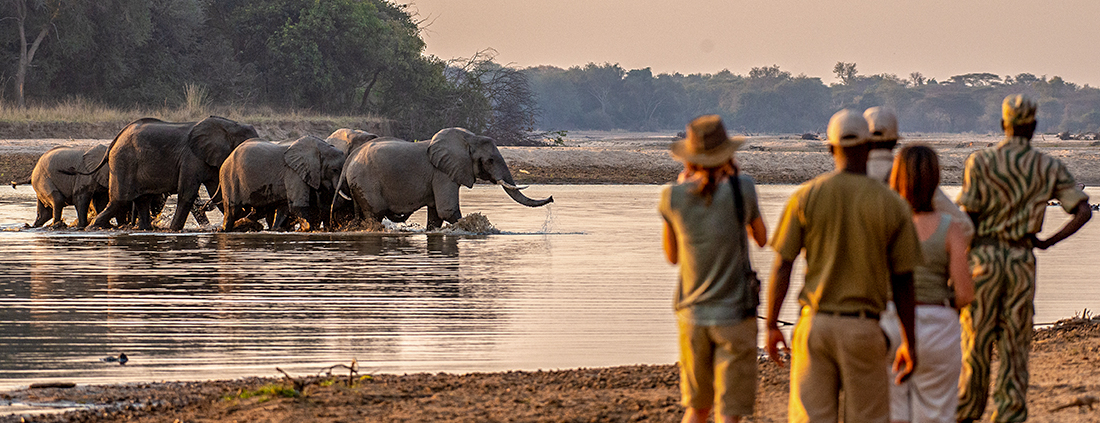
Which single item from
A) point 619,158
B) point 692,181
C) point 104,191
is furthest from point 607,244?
point 619,158

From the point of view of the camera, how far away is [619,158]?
4162 centimetres

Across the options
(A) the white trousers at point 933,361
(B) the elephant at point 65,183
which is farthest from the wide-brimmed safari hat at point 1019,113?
(B) the elephant at point 65,183

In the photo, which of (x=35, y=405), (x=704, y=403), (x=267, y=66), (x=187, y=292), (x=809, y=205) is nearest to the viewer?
(x=809, y=205)

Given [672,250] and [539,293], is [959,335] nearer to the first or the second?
[672,250]

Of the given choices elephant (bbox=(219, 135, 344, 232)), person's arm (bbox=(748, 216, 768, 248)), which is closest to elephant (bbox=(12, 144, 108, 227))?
elephant (bbox=(219, 135, 344, 232))

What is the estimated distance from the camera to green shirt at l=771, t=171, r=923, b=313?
185 inches

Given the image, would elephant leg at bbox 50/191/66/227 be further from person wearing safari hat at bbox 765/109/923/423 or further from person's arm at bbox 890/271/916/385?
person's arm at bbox 890/271/916/385

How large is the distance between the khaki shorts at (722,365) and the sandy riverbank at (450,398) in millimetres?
1229

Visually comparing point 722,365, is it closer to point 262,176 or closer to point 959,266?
point 959,266

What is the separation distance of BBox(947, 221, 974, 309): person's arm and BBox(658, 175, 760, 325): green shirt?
2.54 ft

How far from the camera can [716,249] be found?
4.97m

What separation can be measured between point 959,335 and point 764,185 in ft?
110

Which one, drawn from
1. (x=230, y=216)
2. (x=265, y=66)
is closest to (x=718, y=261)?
(x=230, y=216)

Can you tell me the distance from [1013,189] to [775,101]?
455 ft
